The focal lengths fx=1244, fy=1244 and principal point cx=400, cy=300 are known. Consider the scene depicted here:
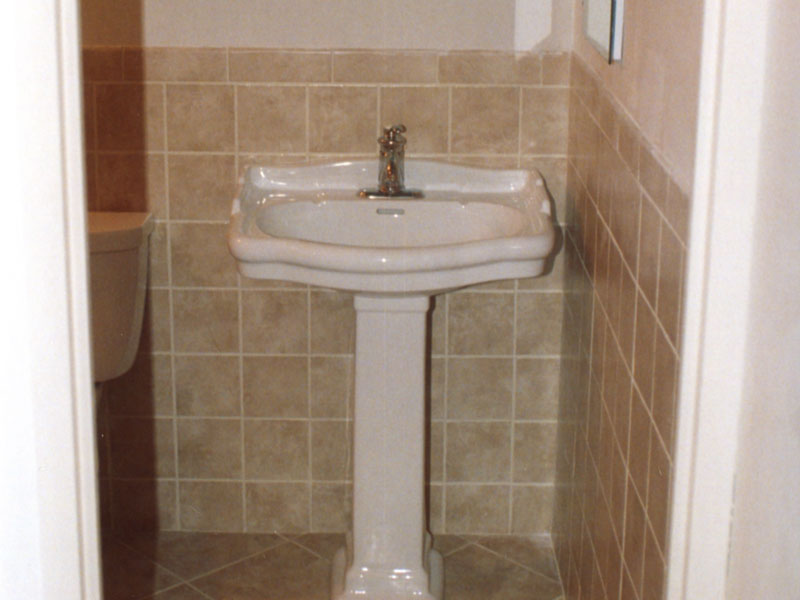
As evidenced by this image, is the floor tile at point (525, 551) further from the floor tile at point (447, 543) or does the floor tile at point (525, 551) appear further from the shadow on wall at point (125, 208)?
the shadow on wall at point (125, 208)

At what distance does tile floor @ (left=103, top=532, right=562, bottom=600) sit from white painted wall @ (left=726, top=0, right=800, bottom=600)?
1.53 metres

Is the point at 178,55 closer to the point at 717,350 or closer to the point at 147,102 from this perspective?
the point at 147,102

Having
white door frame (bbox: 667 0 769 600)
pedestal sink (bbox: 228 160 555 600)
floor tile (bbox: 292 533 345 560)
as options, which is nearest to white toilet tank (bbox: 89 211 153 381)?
pedestal sink (bbox: 228 160 555 600)

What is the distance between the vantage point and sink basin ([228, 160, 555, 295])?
2139mm

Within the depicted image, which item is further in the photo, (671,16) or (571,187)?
(571,187)

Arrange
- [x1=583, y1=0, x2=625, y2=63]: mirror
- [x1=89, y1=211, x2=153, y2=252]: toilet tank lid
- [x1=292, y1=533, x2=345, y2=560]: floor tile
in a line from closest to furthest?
[x1=583, y1=0, x2=625, y2=63]: mirror
[x1=89, y1=211, x2=153, y2=252]: toilet tank lid
[x1=292, y1=533, x2=345, y2=560]: floor tile

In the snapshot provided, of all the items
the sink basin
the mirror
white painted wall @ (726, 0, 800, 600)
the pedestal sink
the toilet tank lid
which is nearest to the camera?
white painted wall @ (726, 0, 800, 600)

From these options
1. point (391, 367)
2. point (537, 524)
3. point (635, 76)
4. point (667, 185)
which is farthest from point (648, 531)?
point (537, 524)

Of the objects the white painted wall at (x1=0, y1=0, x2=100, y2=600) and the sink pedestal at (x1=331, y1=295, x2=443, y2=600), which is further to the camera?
the sink pedestal at (x1=331, y1=295, x2=443, y2=600)

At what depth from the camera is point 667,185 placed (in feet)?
5.17

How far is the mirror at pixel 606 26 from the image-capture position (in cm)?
198

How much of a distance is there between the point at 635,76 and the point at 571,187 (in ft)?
2.50

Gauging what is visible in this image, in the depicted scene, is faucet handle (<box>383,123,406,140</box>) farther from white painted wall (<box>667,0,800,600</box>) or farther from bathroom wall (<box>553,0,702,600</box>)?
white painted wall (<box>667,0,800,600</box>)

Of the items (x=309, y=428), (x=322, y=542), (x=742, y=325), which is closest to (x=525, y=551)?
(x=322, y=542)
